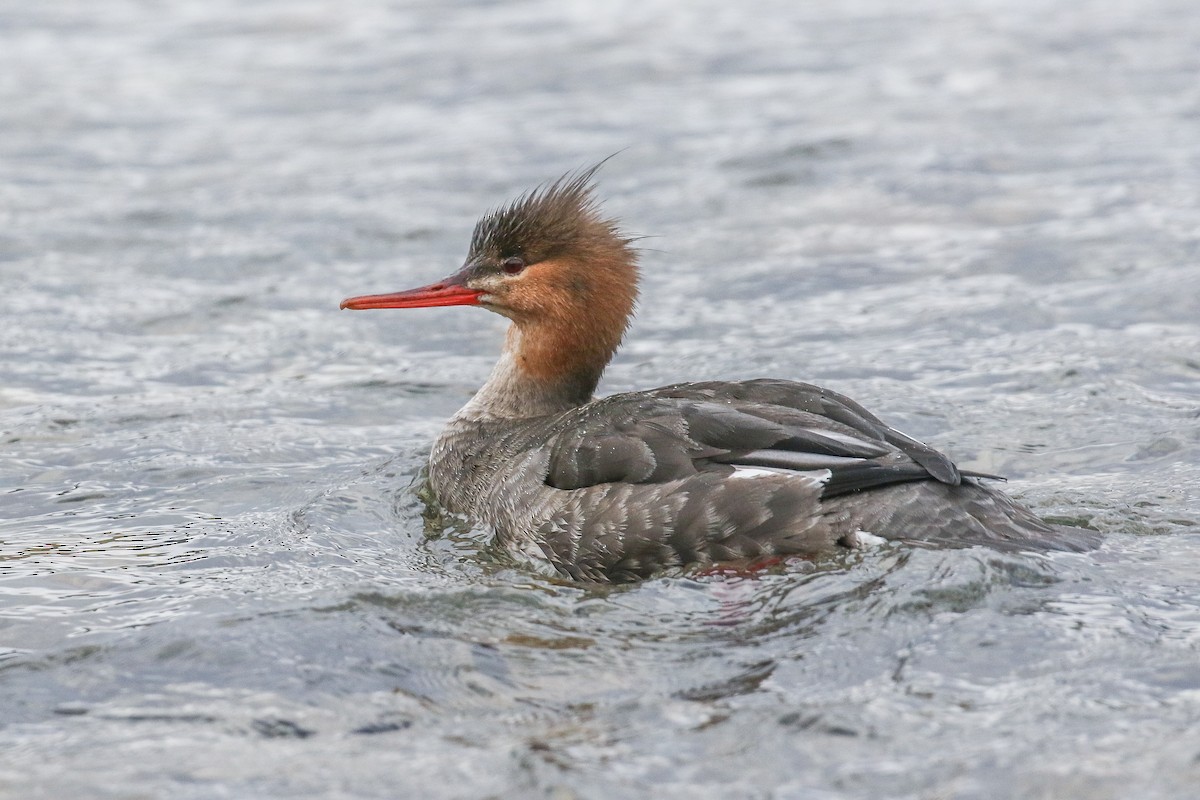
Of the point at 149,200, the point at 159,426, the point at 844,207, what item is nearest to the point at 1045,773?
the point at 159,426

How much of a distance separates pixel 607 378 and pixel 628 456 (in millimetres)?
2707

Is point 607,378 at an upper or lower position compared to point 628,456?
lower

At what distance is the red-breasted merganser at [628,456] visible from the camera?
5.77 metres

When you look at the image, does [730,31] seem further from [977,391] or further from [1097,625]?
[1097,625]

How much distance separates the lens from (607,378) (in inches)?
346

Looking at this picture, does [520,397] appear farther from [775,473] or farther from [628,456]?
[775,473]

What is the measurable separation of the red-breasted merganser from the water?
6.6 inches

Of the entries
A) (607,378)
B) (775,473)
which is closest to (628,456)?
(775,473)

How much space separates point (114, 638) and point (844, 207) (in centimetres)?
725

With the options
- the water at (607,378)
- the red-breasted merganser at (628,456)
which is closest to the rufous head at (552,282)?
the red-breasted merganser at (628,456)

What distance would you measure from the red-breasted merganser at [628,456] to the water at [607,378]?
17 centimetres

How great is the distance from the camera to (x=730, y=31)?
15461mm

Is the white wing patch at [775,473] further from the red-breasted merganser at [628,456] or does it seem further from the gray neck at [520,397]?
the gray neck at [520,397]

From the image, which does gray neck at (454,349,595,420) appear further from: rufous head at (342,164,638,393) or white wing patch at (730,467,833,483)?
white wing patch at (730,467,833,483)
